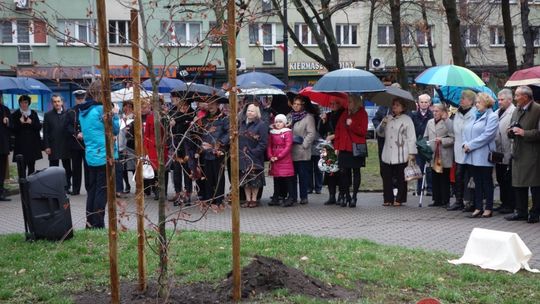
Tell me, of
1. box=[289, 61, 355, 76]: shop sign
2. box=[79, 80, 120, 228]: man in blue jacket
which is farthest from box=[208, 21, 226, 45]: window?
Answer: box=[289, 61, 355, 76]: shop sign

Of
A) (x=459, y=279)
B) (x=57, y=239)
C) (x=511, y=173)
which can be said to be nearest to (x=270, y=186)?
(x=511, y=173)

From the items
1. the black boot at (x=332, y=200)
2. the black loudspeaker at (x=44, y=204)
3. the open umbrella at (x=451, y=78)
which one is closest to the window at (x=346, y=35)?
the black boot at (x=332, y=200)

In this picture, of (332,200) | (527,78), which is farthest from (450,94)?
(332,200)

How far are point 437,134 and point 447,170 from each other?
694 mm

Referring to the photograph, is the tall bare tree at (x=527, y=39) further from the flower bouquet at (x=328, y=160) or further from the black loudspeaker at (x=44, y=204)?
the black loudspeaker at (x=44, y=204)

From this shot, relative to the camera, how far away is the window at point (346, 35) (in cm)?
5562

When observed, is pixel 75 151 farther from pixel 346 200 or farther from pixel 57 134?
pixel 346 200

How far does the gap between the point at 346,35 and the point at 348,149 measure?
41.9m

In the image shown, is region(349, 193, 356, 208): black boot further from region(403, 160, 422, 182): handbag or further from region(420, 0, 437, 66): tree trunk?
region(420, 0, 437, 66): tree trunk

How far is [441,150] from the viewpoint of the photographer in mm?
14977

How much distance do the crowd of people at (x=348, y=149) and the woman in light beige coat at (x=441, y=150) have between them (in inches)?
0.7

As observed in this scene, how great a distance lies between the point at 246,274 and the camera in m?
7.61

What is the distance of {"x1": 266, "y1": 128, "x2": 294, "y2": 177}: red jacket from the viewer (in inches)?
604

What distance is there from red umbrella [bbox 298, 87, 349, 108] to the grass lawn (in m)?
5.66
